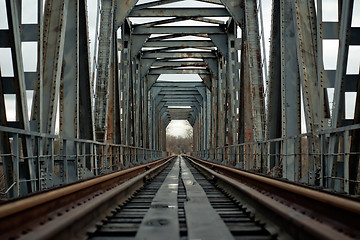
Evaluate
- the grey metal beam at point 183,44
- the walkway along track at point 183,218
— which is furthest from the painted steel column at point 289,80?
the grey metal beam at point 183,44

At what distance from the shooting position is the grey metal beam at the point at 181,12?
77.1ft

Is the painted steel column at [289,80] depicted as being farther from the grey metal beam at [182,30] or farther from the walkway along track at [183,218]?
the grey metal beam at [182,30]

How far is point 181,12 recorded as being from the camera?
23719mm

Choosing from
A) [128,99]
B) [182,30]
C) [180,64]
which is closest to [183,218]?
→ [128,99]

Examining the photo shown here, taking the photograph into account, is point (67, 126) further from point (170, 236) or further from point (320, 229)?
point (320, 229)

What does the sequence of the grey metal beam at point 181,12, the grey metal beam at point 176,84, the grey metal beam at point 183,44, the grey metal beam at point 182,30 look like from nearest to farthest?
the grey metal beam at point 181,12 < the grey metal beam at point 182,30 < the grey metal beam at point 183,44 < the grey metal beam at point 176,84

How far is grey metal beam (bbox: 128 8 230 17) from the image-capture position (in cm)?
2350

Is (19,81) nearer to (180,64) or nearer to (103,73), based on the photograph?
(103,73)

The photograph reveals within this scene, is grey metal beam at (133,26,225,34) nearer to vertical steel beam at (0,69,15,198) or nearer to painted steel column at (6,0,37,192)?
painted steel column at (6,0,37,192)

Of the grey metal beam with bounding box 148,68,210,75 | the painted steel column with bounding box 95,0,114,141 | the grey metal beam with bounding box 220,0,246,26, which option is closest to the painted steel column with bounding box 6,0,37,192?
the painted steel column with bounding box 95,0,114,141

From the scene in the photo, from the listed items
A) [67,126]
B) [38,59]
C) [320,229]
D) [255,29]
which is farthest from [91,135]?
[320,229]

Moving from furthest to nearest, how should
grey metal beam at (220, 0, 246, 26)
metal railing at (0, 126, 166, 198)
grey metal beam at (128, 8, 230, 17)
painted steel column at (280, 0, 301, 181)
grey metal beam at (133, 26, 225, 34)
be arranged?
grey metal beam at (133, 26, 225, 34) < grey metal beam at (128, 8, 230, 17) < grey metal beam at (220, 0, 246, 26) < painted steel column at (280, 0, 301, 181) < metal railing at (0, 126, 166, 198)

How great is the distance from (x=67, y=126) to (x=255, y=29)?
343 inches

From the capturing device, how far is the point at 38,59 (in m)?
7.62
